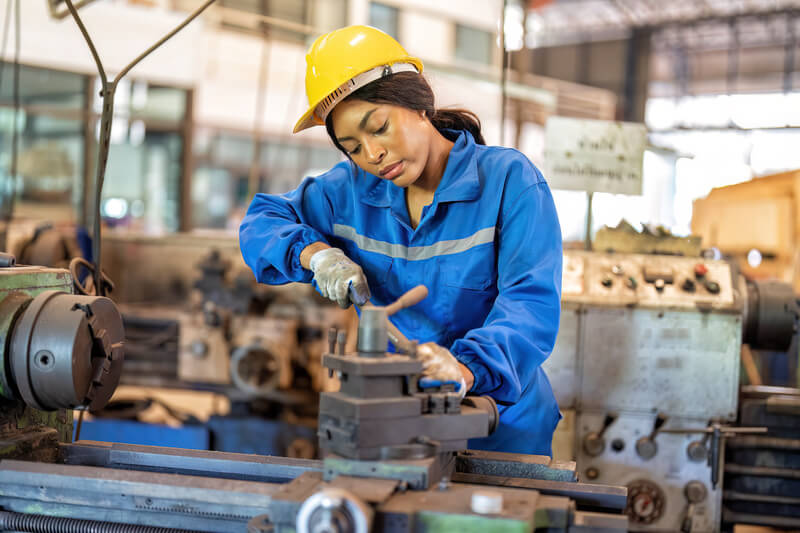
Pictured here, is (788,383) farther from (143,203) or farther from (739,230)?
(143,203)

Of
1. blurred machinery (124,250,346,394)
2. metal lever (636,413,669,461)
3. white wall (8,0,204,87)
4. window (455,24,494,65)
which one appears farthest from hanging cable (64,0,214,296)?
window (455,24,494,65)

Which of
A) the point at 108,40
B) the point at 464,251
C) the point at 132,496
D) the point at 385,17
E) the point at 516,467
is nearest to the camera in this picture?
the point at 132,496

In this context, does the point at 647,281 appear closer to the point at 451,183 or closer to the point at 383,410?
the point at 451,183

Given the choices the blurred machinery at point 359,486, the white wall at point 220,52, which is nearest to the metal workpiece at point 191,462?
the blurred machinery at point 359,486

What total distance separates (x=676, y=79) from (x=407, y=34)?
5741mm

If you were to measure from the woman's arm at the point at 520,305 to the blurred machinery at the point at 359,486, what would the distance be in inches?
2.2

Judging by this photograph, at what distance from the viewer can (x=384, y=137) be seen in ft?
4.21

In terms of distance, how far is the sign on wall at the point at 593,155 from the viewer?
222cm

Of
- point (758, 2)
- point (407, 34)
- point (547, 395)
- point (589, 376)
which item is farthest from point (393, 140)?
point (758, 2)

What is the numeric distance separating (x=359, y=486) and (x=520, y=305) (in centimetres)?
45

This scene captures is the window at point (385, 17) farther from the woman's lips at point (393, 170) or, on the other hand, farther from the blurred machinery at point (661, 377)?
the woman's lips at point (393, 170)

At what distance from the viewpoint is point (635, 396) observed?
1.99 meters

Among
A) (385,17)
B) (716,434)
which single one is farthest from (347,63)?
(385,17)

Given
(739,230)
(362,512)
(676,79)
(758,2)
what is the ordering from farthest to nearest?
Result: (676,79), (758,2), (739,230), (362,512)
